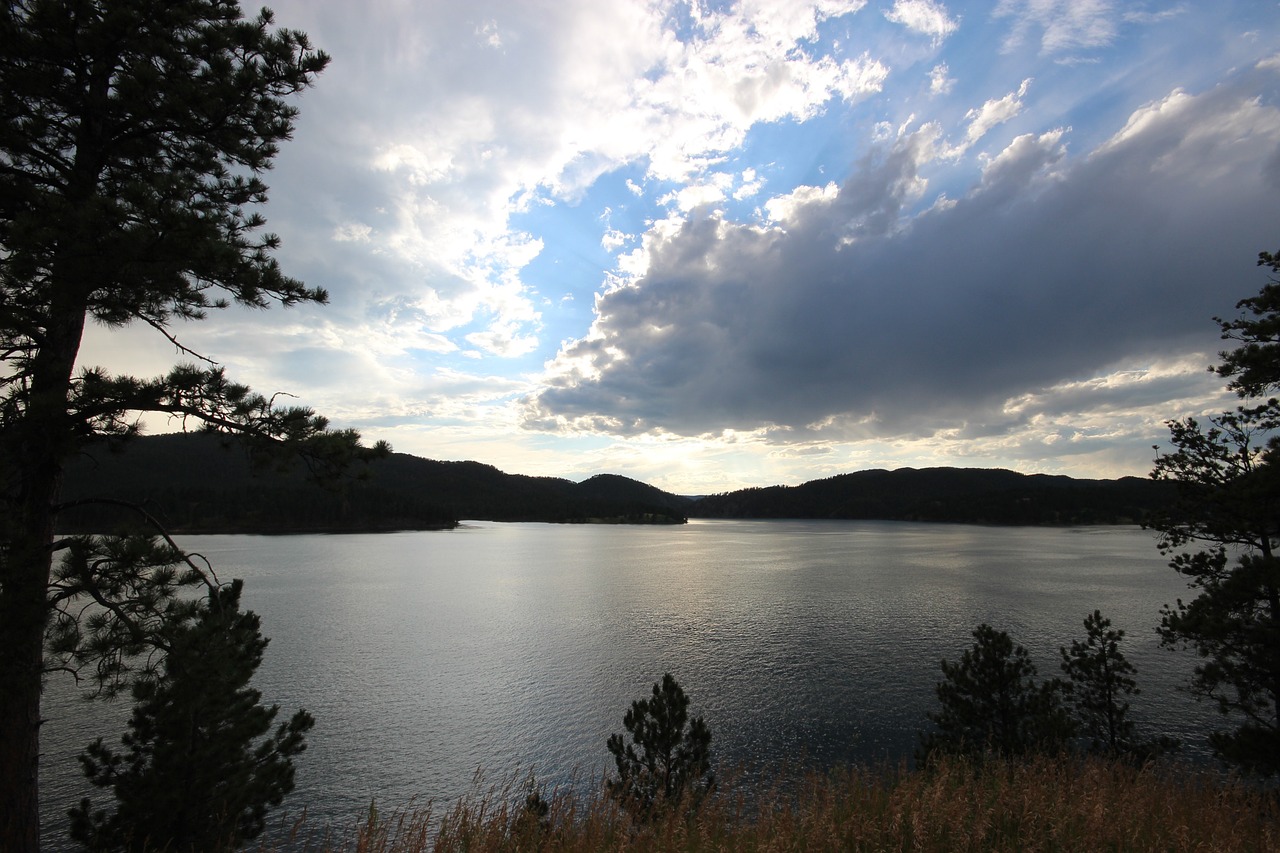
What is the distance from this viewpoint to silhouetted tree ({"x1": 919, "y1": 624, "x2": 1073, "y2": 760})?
16406 mm

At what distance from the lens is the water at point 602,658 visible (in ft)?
72.0

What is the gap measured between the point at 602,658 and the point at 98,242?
113 ft

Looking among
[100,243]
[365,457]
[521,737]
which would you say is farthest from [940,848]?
[521,737]

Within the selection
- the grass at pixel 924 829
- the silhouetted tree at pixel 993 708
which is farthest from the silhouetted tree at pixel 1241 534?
the grass at pixel 924 829

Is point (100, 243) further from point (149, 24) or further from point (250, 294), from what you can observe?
point (149, 24)

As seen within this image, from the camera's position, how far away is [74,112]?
7.07 meters

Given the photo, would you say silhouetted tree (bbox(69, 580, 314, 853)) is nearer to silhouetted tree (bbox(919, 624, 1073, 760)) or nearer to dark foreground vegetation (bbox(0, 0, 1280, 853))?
dark foreground vegetation (bbox(0, 0, 1280, 853))

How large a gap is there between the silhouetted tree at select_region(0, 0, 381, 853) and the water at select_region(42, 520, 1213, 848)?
29.3 feet

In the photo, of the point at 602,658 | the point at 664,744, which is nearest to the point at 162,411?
the point at 664,744

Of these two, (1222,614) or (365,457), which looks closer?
(365,457)

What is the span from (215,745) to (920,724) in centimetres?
2523

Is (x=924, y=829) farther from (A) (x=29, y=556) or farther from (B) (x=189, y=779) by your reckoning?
(B) (x=189, y=779)

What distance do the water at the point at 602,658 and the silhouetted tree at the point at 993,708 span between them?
2728 mm

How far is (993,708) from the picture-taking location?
678 inches
